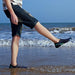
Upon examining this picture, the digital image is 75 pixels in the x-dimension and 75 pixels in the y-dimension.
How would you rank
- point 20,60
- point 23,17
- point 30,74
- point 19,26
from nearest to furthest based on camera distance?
point 30,74 → point 23,17 → point 19,26 → point 20,60

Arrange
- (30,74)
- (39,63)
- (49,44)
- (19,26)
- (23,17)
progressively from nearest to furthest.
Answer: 1. (30,74)
2. (23,17)
3. (19,26)
4. (39,63)
5. (49,44)

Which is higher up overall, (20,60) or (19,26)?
(19,26)

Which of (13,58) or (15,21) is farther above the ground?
(15,21)

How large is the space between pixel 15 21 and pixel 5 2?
1.05 ft

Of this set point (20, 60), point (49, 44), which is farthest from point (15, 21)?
point (49, 44)

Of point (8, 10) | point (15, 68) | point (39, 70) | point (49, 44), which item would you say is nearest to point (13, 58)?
point (15, 68)

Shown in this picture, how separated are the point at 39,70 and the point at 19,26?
2.47 ft

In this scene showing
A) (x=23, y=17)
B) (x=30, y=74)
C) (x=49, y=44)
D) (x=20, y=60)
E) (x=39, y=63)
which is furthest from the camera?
(x=49, y=44)

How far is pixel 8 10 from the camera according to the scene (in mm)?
3318

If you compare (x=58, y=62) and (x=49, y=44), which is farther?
(x=49, y=44)

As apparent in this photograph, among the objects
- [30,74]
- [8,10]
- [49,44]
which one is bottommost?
[30,74]

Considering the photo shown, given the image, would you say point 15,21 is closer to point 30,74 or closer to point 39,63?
point 30,74

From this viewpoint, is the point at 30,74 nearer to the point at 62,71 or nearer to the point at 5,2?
the point at 62,71

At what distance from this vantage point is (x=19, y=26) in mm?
3539
